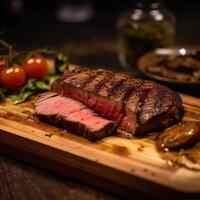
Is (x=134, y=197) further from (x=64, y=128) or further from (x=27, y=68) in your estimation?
(x=27, y=68)

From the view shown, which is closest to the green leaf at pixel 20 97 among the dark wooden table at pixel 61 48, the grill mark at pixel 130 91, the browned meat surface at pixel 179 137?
the dark wooden table at pixel 61 48

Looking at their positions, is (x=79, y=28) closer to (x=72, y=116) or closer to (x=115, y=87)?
(x=115, y=87)

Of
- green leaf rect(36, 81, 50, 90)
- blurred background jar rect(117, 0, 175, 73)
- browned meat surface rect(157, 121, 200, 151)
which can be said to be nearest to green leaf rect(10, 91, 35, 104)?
green leaf rect(36, 81, 50, 90)

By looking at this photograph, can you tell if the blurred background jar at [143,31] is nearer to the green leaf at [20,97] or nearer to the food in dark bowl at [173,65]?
the food in dark bowl at [173,65]

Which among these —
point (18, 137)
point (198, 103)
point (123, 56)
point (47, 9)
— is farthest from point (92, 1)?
point (18, 137)

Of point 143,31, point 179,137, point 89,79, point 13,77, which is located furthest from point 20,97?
point 143,31
